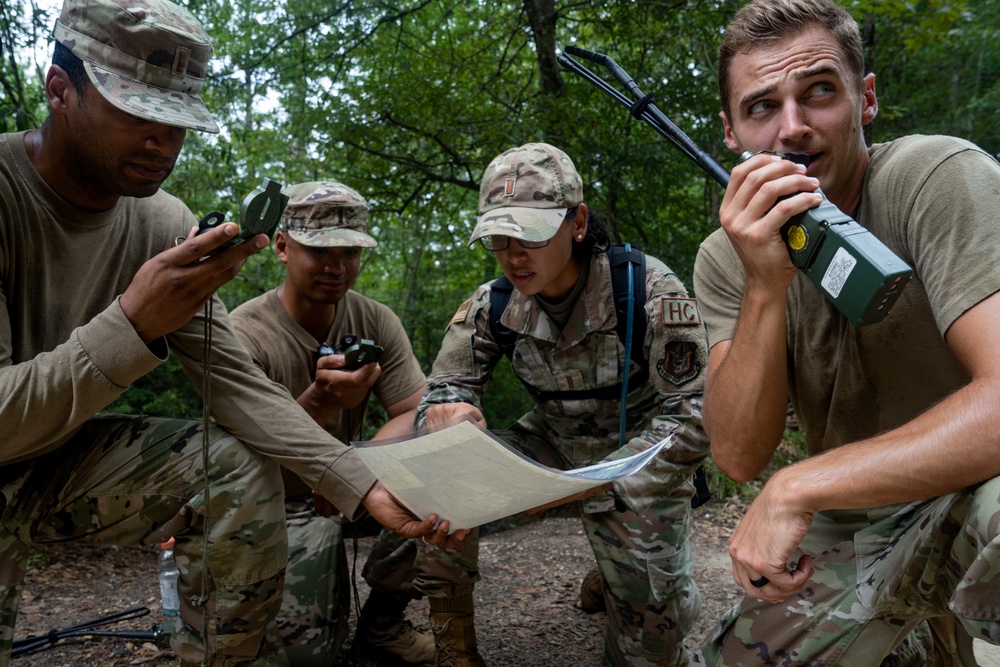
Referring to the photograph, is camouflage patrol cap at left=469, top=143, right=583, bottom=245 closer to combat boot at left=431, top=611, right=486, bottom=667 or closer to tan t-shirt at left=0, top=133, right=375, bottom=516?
tan t-shirt at left=0, top=133, right=375, bottom=516

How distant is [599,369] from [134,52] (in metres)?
1.84

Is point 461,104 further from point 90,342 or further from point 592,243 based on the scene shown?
point 90,342

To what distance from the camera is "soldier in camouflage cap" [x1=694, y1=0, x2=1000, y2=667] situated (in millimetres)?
1597

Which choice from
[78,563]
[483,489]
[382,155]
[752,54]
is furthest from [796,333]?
[382,155]

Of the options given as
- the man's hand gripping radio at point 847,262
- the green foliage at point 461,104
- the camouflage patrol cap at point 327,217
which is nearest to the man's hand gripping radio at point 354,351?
the camouflage patrol cap at point 327,217

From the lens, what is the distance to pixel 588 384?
10.3 feet

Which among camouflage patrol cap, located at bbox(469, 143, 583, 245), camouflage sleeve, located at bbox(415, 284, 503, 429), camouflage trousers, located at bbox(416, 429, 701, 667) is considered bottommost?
camouflage trousers, located at bbox(416, 429, 701, 667)

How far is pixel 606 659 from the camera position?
3.03m

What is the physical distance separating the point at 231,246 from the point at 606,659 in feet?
6.51

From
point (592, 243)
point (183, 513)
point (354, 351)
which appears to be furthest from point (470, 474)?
point (592, 243)

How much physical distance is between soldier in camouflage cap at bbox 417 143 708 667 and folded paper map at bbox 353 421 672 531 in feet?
1.37

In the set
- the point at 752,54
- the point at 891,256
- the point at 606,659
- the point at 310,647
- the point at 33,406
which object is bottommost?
the point at 310,647

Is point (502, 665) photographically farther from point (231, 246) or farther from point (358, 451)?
point (231, 246)

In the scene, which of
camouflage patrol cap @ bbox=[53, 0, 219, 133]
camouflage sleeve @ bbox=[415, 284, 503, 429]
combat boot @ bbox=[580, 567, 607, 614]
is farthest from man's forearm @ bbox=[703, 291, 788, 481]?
combat boot @ bbox=[580, 567, 607, 614]
